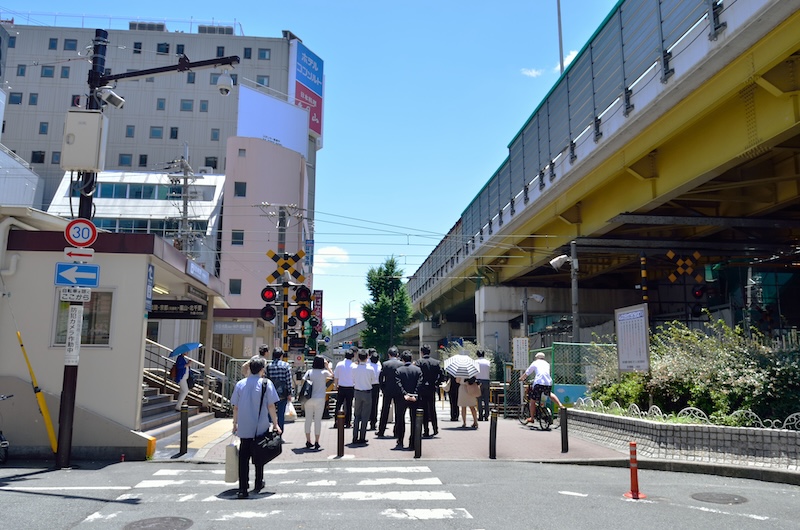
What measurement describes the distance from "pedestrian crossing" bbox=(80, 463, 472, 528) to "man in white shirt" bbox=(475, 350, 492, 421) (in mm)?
6609

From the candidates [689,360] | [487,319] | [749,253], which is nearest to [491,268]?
[487,319]

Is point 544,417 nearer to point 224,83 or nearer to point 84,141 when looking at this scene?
point 224,83

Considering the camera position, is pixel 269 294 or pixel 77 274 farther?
pixel 269 294

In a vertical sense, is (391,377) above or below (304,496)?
above

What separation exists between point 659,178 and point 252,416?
576 inches

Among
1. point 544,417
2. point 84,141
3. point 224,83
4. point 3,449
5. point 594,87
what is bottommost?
point 3,449

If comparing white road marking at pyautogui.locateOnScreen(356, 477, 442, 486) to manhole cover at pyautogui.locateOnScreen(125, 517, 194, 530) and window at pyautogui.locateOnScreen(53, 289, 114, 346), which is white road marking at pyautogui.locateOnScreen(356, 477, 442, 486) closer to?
manhole cover at pyautogui.locateOnScreen(125, 517, 194, 530)

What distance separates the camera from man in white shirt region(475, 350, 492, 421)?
16.2 m

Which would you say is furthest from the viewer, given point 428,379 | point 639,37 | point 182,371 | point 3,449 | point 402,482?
point 639,37

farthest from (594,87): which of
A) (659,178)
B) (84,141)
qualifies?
(84,141)

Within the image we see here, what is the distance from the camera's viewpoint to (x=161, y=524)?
634cm

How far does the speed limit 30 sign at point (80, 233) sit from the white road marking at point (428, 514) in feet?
21.5

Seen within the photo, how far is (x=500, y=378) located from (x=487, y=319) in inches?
229

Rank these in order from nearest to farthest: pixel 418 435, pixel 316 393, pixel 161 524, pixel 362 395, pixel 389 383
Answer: pixel 161 524 < pixel 418 435 < pixel 316 393 < pixel 362 395 < pixel 389 383
